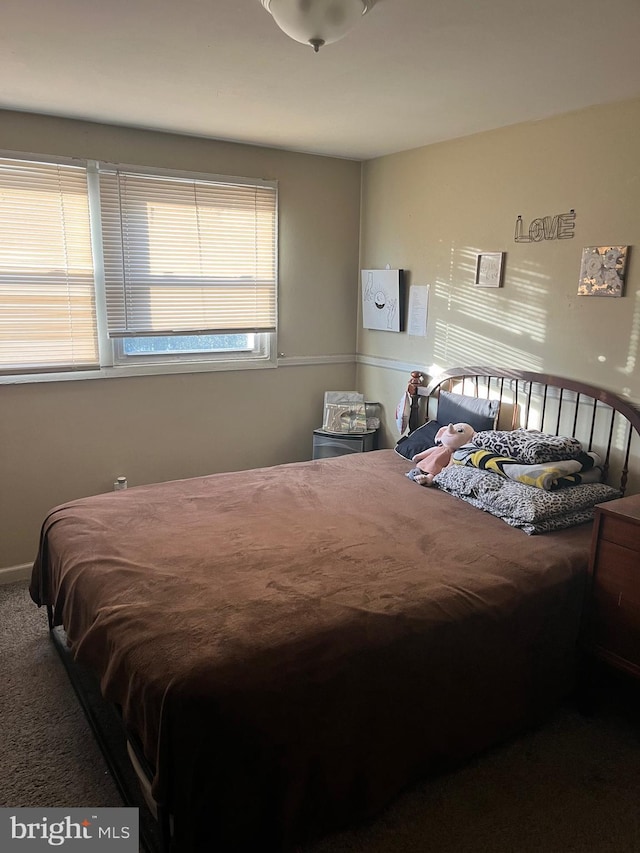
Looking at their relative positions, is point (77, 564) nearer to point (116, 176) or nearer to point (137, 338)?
point (137, 338)

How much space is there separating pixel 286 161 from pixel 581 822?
3.63m

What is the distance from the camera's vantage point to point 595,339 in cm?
284

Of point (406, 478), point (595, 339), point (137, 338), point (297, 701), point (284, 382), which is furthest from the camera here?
point (284, 382)

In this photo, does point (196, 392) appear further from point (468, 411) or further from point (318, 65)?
point (318, 65)

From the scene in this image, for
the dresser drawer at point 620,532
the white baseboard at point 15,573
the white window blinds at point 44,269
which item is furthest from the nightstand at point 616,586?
the white baseboard at point 15,573

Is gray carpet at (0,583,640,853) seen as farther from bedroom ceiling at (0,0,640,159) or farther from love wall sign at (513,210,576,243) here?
bedroom ceiling at (0,0,640,159)

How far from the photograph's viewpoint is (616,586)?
7.06 feet

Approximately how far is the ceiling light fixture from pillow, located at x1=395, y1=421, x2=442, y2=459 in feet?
7.00

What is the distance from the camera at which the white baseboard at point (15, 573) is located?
3334 millimetres

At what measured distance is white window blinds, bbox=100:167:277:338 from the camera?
3.40 m

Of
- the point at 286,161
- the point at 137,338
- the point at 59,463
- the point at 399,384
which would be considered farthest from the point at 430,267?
the point at 59,463

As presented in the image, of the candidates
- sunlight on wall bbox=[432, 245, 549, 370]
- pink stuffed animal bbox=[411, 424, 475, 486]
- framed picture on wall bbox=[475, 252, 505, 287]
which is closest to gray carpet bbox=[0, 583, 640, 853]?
pink stuffed animal bbox=[411, 424, 475, 486]

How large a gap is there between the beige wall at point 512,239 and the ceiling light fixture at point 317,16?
1.50 metres

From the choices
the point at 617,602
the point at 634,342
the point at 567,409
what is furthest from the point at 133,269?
the point at 617,602
